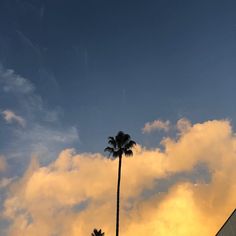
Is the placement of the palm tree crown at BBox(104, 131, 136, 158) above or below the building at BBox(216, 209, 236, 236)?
above

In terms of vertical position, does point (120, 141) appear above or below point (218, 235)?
above

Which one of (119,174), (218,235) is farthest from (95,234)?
(218,235)

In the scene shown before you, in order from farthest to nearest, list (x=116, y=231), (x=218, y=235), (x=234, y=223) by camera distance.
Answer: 1. (x=116, y=231)
2. (x=218, y=235)
3. (x=234, y=223)

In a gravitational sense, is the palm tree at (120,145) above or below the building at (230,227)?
above

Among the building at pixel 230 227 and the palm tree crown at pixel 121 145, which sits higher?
the palm tree crown at pixel 121 145

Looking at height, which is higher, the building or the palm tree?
the palm tree

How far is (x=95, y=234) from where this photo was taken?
89.8 meters

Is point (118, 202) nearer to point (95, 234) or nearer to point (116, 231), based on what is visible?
point (116, 231)

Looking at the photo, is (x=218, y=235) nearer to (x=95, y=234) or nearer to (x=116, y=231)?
(x=116, y=231)

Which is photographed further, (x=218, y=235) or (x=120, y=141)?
(x=120, y=141)

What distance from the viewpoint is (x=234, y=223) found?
45625mm

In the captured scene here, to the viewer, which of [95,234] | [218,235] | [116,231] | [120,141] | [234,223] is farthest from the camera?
[95,234]

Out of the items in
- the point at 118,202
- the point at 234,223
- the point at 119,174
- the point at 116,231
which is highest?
the point at 119,174

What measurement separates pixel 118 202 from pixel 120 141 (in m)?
9.07
